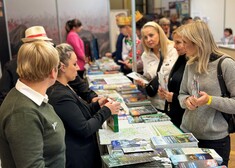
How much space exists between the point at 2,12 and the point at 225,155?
4841mm

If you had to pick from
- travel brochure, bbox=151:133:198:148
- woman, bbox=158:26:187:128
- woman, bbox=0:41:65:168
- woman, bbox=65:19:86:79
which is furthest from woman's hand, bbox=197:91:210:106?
woman, bbox=65:19:86:79

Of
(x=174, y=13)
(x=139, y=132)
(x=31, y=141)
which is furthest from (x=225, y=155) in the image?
(x=174, y=13)

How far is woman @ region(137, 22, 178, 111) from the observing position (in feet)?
8.63

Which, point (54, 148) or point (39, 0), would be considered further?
point (39, 0)

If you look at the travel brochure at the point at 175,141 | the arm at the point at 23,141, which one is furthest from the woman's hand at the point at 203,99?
the arm at the point at 23,141

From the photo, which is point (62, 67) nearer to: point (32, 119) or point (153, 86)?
point (32, 119)

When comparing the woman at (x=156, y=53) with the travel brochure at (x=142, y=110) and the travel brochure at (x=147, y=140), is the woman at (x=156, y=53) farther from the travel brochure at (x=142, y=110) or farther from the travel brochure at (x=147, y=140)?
the travel brochure at (x=142, y=110)

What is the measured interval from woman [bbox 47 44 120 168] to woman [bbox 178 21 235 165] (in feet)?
1.76

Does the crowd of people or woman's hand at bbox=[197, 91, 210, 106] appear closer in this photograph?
the crowd of people

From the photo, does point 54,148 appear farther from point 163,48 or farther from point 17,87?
point 163,48

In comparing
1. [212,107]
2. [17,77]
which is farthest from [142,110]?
[17,77]

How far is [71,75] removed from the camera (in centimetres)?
178

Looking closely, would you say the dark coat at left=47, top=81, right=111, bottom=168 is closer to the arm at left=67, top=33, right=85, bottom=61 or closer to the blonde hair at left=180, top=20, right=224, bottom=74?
the blonde hair at left=180, top=20, right=224, bottom=74

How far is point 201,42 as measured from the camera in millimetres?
1773
